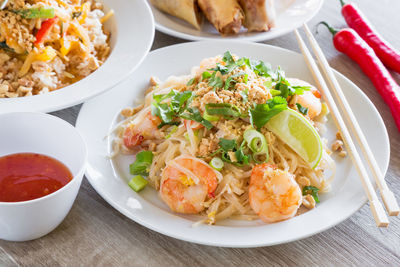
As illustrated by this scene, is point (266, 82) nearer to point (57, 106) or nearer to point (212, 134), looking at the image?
point (212, 134)

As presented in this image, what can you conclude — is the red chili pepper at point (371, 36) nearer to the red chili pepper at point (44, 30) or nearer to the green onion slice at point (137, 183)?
the green onion slice at point (137, 183)

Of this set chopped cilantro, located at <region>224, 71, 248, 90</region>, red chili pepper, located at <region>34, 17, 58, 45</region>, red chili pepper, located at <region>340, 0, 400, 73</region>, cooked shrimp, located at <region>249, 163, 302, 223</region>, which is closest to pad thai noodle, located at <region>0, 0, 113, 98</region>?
red chili pepper, located at <region>34, 17, 58, 45</region>

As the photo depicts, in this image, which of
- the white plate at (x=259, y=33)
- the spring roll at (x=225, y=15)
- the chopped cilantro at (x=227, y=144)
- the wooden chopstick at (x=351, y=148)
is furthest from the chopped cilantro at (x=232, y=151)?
the spring roll at (x=225, y=15)

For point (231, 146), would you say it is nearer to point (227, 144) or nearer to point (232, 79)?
point (227, 144)

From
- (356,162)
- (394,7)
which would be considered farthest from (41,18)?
(394,7)

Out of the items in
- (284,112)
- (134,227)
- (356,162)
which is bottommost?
(134,227)

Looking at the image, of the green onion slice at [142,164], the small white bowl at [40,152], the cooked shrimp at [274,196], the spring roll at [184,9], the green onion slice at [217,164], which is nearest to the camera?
the small white bowl at [40,152]
